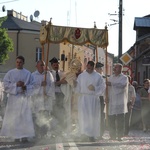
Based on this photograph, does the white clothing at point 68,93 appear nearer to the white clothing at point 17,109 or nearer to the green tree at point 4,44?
the white clothing at point 17,109

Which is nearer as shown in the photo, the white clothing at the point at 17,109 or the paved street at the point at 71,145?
the paved street at the point at 71,145

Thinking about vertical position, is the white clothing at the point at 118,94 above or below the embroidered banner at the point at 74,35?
below

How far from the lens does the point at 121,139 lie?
13203 millimetres

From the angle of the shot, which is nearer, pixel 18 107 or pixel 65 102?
pixel 18 107

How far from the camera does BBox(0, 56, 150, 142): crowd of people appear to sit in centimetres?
1215

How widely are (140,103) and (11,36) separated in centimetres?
3701

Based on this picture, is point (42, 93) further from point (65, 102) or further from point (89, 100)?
point (89, 100)

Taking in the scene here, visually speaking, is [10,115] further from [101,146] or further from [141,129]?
[141,129]

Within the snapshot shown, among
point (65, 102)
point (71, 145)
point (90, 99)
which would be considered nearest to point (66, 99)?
point (65, 102)

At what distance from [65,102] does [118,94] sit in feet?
5.00

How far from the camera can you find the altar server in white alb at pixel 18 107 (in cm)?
1203

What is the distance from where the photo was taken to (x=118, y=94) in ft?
44.3

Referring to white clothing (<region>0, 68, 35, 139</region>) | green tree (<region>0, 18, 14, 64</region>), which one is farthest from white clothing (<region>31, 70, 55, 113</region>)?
green tree (<region>0, 18, 14, 64</region>)

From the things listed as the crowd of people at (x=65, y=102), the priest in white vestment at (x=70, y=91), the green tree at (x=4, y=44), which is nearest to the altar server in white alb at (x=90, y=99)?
the crowd of people at (x=65, y=102)
